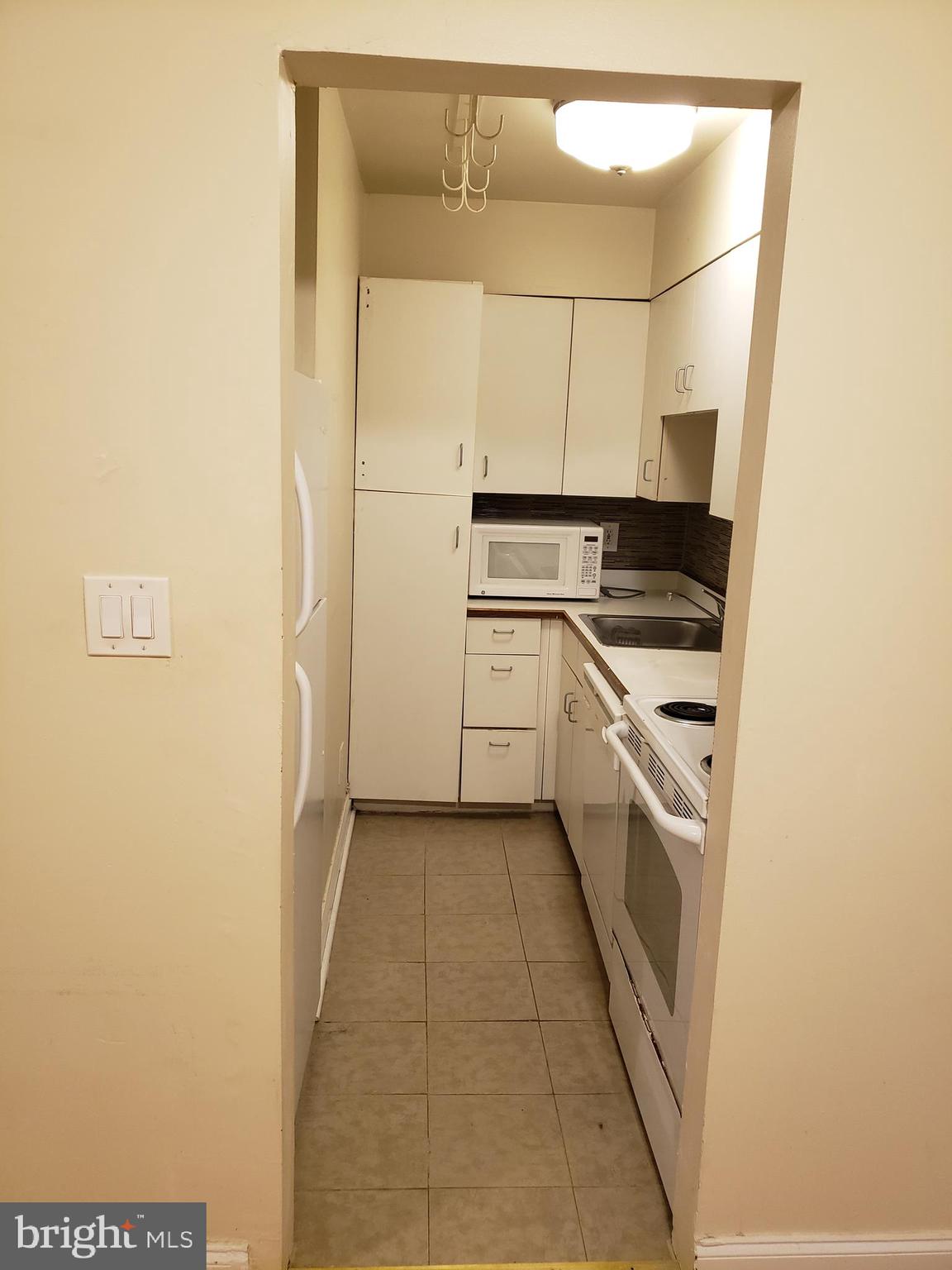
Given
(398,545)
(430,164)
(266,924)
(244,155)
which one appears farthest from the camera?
(398,545)

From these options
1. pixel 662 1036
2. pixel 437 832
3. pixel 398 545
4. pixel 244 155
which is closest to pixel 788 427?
pixel 244 155

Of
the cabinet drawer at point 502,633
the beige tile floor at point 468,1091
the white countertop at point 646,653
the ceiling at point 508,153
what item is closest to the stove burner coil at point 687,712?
the white countertop at point 646,653

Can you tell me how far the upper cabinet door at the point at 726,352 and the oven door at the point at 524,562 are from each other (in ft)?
2.90

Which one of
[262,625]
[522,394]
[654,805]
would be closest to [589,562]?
[522,394]

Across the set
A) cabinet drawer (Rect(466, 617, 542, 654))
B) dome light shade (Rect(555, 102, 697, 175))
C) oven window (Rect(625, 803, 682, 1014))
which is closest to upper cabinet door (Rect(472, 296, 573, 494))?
cabinet drawer (Rect(466, 617, 542, 654))

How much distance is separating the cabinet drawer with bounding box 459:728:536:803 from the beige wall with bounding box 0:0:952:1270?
208 centimetres

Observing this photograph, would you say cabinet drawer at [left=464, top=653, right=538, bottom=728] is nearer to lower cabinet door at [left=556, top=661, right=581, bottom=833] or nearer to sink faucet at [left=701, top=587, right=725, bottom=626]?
lower cabinet door at [left=556, top=661, right=581, bottom=833]

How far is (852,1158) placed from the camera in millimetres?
1628

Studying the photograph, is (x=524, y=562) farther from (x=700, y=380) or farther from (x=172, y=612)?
(x=172, y=612)

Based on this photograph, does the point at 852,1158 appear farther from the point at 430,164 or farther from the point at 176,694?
the point at 430,164

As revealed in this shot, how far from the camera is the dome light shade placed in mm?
2129

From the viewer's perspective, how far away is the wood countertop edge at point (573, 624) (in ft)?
8.45

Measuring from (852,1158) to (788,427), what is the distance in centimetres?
131

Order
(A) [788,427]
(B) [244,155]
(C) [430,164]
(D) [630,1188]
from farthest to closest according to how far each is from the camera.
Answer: (C) [430,164] → (D) [630,1188] → (A) [788,427] → (B) [244,155]
